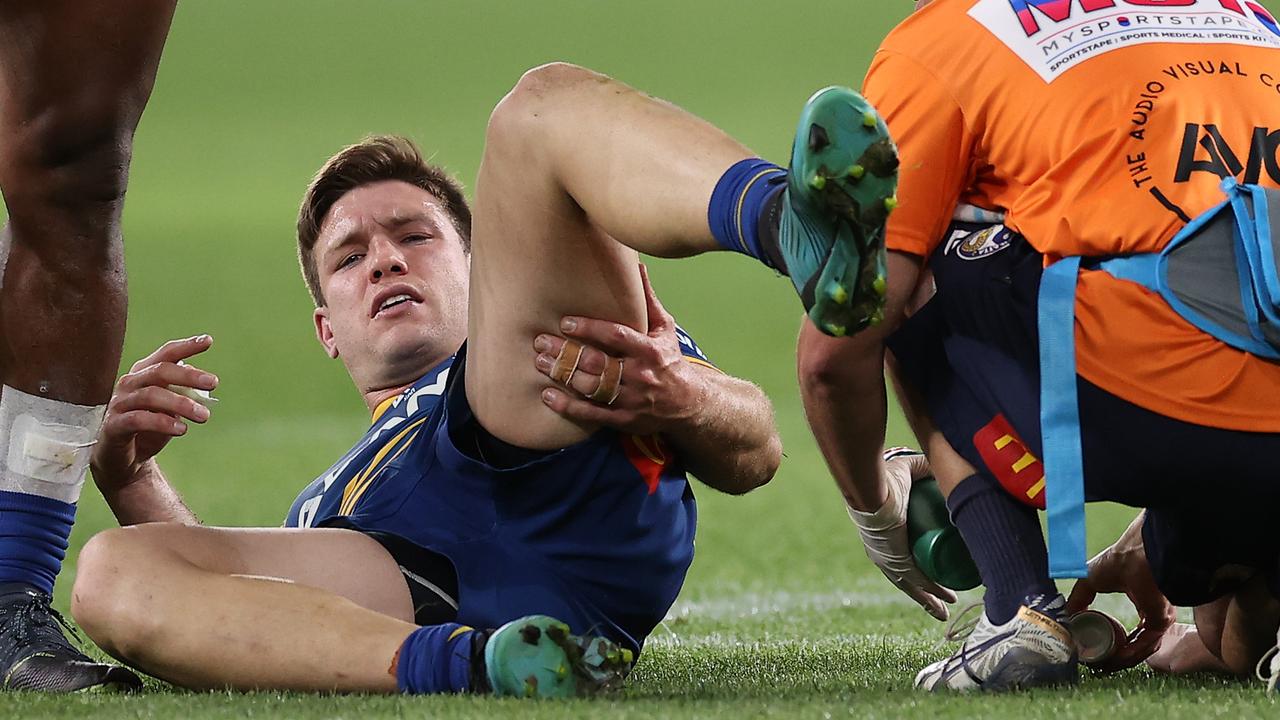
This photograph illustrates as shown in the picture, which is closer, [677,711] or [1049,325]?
[677,711]

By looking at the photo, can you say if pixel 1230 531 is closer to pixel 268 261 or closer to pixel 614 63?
pixel 268 261

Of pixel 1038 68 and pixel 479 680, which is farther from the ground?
pixel 1038 68

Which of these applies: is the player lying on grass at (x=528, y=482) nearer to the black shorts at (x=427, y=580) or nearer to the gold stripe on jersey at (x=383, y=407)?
the black shorts at (x=427, y=580)

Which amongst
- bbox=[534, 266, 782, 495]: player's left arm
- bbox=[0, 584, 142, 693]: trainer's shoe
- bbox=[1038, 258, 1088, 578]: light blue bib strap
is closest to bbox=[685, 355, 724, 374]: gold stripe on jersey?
bbox=[534, 266, 782, 495]: player's left arm

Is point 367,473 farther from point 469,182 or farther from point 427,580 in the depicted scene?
point 469,182

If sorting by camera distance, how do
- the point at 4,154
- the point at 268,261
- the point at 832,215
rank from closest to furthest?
the point at 832,215
the point at 4,154
the point at 268,261

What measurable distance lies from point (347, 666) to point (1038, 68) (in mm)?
1053

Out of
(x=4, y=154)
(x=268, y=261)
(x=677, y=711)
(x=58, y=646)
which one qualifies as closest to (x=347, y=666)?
(x=677, y=711)

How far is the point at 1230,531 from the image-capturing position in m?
1.87

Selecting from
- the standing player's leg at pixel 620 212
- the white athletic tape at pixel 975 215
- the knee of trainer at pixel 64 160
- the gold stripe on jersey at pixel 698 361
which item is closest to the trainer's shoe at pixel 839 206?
the standing player's leg at pixel 620 212

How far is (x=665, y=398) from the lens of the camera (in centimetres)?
195

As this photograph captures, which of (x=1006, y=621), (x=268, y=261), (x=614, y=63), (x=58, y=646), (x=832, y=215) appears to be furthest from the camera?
(x=614, y=63)

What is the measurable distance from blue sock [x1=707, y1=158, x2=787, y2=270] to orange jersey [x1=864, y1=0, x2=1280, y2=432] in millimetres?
387

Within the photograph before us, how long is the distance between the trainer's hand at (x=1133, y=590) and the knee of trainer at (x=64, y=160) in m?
1.45
